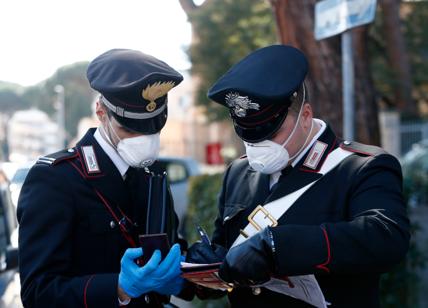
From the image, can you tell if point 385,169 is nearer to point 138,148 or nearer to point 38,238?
point 138,148

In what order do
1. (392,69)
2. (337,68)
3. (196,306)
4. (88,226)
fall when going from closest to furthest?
(88,226)
(337,68)
(196,306)
(392,69)

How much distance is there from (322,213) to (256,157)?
0.32 meters

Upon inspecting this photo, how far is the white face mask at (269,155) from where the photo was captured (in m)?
2.10

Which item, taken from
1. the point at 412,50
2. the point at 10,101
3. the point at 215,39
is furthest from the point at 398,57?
the point at 10,101

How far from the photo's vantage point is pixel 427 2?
1716 cm

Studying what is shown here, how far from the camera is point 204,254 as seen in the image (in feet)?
6.72

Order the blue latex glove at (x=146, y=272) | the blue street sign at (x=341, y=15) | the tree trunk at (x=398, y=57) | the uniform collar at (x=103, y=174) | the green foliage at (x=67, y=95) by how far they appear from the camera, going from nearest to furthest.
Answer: the blue latex glove at (x=146, y=272) < the uniform collar at (x=103, y=174) < the blue street sign at (x=341, y=15) < the tree trunk at (x=398, y=57) < the green foliage at (x=67, y=95)

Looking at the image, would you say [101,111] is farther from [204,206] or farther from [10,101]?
[10,101]

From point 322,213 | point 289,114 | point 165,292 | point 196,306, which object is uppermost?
point 289,114

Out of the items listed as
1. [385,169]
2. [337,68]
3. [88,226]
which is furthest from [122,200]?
[337,68]

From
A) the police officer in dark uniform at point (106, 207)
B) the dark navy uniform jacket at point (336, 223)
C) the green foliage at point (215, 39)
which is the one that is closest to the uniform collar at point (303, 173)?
the dark navy uniform jacket at point (336, 223)

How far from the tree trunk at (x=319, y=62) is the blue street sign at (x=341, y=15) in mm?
741

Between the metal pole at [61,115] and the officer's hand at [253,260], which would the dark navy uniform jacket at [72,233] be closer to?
A: the officer's hand at [253,260]

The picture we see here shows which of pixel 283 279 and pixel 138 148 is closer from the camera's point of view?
pixel 283 279
